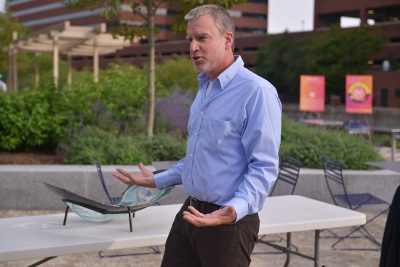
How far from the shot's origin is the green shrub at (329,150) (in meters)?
9.40

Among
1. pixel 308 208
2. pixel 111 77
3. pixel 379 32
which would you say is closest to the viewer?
pixel 308 208

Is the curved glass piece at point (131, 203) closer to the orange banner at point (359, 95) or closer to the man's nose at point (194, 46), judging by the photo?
the man's nose at point (194, 46)

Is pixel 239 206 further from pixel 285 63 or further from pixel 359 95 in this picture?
pixel 285 63

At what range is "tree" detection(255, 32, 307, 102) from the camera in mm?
54312

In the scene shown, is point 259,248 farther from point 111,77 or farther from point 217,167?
point 111,77

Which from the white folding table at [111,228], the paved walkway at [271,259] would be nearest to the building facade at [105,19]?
the paved walkway at [271,259]

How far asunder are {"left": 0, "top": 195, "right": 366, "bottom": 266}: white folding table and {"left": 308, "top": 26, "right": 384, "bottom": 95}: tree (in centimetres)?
4334

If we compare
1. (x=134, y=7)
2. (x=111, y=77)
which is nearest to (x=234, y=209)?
(x=134, y=7)

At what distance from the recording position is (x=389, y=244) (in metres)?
3.90

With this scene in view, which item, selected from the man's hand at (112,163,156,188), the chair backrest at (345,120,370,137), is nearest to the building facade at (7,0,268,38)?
the chair backrest at (345,120,370,137)

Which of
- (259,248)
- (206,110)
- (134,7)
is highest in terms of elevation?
(134,7)

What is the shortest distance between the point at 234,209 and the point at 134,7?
9.76 metres

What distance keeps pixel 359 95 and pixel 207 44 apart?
17813 millimetres

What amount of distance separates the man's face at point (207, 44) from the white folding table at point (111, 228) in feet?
4.12
